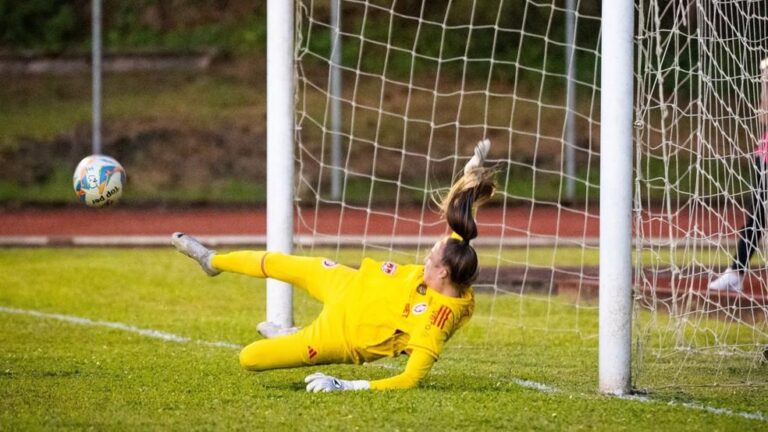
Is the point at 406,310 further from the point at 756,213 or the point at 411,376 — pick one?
the point at 756,213

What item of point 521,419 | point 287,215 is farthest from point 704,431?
point 287,215

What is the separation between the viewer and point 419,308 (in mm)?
6328

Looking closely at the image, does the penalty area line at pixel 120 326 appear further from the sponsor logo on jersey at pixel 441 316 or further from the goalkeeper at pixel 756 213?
the goalkeeper at pixel 756 213

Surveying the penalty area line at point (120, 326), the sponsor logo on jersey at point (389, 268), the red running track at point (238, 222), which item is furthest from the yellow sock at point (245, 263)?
the red running track at point (238, 222)

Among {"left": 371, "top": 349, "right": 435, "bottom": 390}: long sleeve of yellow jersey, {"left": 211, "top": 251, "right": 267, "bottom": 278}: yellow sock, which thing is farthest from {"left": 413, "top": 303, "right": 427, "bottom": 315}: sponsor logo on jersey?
{"left": 211, "top": 251, "right": 267, "bottom": 278}: yellow sock

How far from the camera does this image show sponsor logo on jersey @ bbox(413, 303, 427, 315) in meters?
6.31

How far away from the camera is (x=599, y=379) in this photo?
6.65 metres

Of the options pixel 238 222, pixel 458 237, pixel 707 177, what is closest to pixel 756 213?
pixel 707 177

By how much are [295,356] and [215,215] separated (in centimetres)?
1891

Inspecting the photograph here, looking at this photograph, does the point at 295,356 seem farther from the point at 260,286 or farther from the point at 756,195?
the point at 260,286

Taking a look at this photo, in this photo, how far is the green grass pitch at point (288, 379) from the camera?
18.9 ft

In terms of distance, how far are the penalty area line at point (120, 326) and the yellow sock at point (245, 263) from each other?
174 centimetres

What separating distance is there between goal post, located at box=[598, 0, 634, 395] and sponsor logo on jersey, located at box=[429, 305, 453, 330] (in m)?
0.83

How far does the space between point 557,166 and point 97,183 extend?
22542 mm
